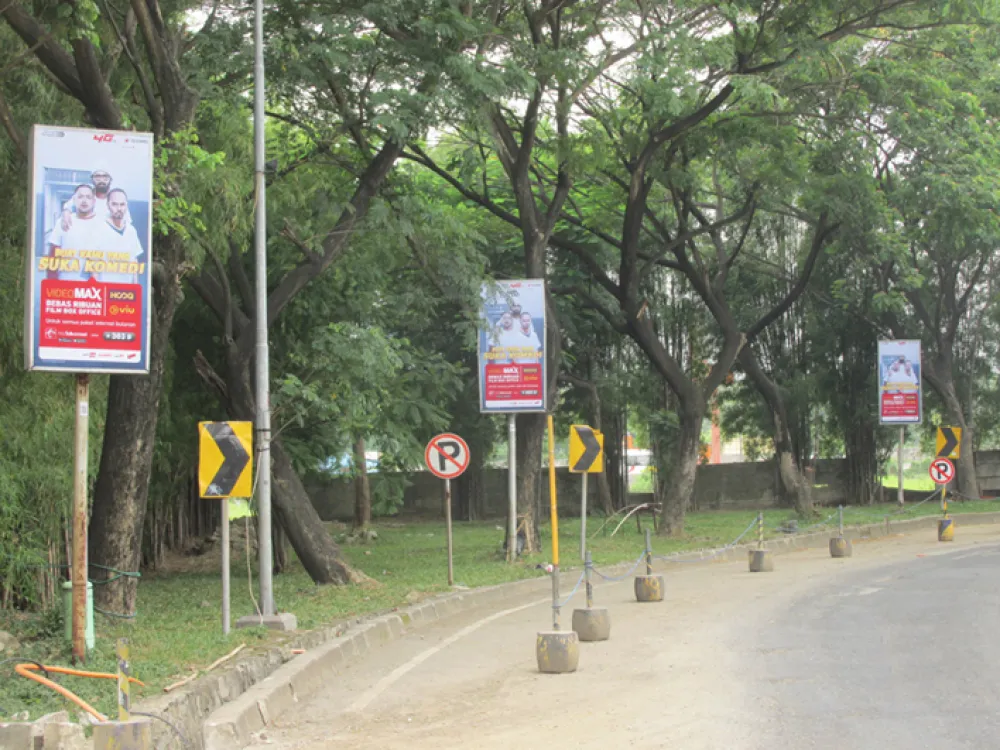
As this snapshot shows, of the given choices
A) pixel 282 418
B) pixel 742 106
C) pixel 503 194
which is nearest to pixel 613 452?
pixel 503 194

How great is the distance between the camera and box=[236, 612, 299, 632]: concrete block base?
468 inches

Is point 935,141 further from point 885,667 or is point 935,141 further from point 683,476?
point 885,667

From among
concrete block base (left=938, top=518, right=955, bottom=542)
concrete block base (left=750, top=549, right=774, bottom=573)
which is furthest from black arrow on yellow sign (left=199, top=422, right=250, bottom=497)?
concrete block base (left=938, top=518, right=955, bottom=542)

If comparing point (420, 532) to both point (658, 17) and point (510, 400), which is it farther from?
point (658, 17)

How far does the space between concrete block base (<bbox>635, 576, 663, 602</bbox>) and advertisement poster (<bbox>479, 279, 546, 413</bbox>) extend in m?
5.68

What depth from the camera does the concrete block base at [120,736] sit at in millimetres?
6406

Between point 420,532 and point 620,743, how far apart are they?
26052 mm

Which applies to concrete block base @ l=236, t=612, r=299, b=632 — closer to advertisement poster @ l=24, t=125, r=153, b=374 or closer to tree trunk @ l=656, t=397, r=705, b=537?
advertisement poster @ l=24, t=125, r=153, b=374

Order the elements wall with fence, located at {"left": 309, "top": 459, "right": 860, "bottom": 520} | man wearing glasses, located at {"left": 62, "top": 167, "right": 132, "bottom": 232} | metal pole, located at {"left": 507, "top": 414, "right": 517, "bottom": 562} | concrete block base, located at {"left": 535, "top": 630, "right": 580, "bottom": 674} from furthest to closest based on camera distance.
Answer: wall with fence, located at {"left": 309, "top": 459, "right": 860, "bottom": 520}
metal pole, located at {"left": 507, "top": 414, "right": 517, "bottom": 562}
concrete block base, located at {"left": 535, "top": 630, "right": 580, "bottom": 674}
man wearing glasses, located at {"left": 62, "top": 167, "right": 132, "bottom": 232}

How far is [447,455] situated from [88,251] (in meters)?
7.95

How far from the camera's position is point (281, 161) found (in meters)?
19.0

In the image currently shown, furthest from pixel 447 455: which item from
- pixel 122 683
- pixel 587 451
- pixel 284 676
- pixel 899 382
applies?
pixel 899 382

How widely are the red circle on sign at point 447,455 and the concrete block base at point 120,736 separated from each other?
10.2 meters

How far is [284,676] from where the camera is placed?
949 cm
